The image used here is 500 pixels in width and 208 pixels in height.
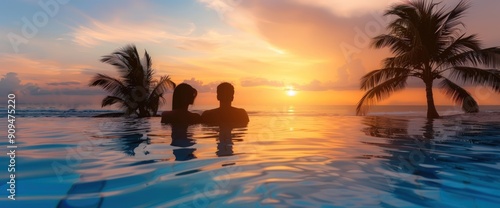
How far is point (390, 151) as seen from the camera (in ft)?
15.4

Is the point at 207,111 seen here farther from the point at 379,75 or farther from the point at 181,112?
the point at 379,75

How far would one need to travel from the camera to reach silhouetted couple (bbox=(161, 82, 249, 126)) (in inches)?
323

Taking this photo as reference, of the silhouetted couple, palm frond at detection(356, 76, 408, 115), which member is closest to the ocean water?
the silhouetted couple

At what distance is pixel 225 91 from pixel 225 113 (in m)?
0.85

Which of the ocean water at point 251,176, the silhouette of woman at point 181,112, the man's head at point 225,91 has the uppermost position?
the man's head at point 225,91

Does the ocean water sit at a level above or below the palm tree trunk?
below

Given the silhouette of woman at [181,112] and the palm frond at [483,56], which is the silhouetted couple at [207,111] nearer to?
the silhouette of woman at [181,112]

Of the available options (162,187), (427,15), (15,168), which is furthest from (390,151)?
(427,15)

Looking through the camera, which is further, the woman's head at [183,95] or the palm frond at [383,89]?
the palm frond at [383,89]

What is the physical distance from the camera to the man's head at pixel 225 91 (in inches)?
319

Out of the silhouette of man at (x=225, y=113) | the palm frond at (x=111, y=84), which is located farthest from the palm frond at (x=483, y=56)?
the palm frond at (x=111, y=84)

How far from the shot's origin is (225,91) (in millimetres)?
8172

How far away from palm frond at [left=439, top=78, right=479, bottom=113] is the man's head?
11.4 m

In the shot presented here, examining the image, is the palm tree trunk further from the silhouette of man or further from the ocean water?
the ocean water
